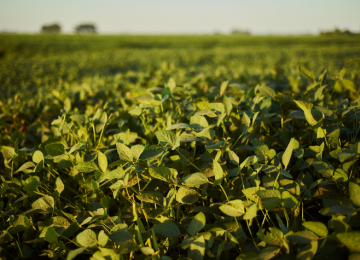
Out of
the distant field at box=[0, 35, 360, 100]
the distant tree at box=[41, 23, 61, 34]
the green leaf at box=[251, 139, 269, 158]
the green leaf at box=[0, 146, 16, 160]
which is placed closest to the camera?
the green leaf at box=[251, 139, 269, 158]

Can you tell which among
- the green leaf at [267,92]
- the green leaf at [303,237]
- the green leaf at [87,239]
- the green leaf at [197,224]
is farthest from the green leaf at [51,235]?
the green leaf at [267,92]

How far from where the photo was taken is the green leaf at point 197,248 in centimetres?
61

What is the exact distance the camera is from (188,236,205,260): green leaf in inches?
24.1

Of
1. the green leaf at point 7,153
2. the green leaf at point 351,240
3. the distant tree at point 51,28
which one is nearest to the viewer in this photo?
the green leaf at point 351,240

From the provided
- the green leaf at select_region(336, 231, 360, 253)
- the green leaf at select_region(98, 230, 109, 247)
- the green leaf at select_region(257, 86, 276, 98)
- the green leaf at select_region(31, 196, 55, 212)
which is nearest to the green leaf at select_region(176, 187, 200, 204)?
the green leaf at select_region(98, 230, 109, 247)

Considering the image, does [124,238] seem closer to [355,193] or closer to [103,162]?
[103,162]

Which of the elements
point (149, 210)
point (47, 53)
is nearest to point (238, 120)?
point (149, 210)

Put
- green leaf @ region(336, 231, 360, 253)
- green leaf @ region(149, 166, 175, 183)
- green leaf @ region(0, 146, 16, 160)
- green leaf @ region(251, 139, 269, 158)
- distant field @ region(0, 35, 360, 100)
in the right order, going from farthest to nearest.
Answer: distant field @ region(0, 35, 360, 100)
green leaf @ region(0, 146, 16, 160)
green leaf @ region(251, 139, 269, 158)
green leaf @ region(149, 166, 175, 183)
green leaf @ region(336, 231, 360, 253)

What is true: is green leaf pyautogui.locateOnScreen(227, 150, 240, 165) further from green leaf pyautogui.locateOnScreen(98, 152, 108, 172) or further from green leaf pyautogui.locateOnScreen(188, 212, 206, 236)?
green leaf pyautogui.locateOnScreen(98, 152, 108, 172)

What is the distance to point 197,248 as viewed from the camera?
618mm

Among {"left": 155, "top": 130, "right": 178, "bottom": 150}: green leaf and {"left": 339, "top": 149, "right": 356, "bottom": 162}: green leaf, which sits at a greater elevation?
{"left": 155, "top": 130, "right": 178, "bottom": 150}: green leaf

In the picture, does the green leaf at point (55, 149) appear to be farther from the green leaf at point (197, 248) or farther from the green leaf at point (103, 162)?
the green leaf at point (197, 248)

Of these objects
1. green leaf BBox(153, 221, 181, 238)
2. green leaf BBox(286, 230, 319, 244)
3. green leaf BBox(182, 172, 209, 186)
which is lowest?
green leaf BBox(153, 221, 181, 238)

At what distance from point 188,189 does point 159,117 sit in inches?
21.1
